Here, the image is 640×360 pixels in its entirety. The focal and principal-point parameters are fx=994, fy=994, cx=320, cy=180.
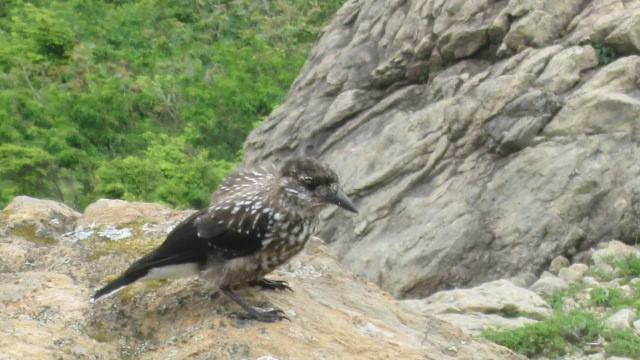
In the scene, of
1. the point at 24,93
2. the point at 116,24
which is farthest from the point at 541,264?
the point at 116,24

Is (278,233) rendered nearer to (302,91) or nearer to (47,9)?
(302,91)

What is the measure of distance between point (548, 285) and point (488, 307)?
1323 mm

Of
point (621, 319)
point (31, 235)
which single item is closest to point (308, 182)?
point (31, 235)

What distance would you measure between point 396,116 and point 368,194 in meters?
1.52

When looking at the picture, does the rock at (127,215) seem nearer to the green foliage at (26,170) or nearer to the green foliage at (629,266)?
the green foliage at (629,266)

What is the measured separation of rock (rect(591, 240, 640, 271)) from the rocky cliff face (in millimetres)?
293

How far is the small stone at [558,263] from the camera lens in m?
11.6

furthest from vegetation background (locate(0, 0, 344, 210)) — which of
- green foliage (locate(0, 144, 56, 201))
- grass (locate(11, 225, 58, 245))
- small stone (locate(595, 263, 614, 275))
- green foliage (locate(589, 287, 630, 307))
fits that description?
grass (locate(11, 225, 58, 245))

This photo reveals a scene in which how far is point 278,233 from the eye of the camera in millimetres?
4543

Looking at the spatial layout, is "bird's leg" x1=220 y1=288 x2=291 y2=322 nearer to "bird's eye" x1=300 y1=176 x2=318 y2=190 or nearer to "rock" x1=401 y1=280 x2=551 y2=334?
"bird's eye" x1=300 y1=176 x2=318 y2=190

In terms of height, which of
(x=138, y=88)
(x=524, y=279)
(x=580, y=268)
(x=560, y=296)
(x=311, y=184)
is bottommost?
(x=524, y=279)

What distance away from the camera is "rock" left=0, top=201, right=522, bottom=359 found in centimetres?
428

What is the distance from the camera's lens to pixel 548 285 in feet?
35.2

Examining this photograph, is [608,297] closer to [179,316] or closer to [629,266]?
[629,266]
